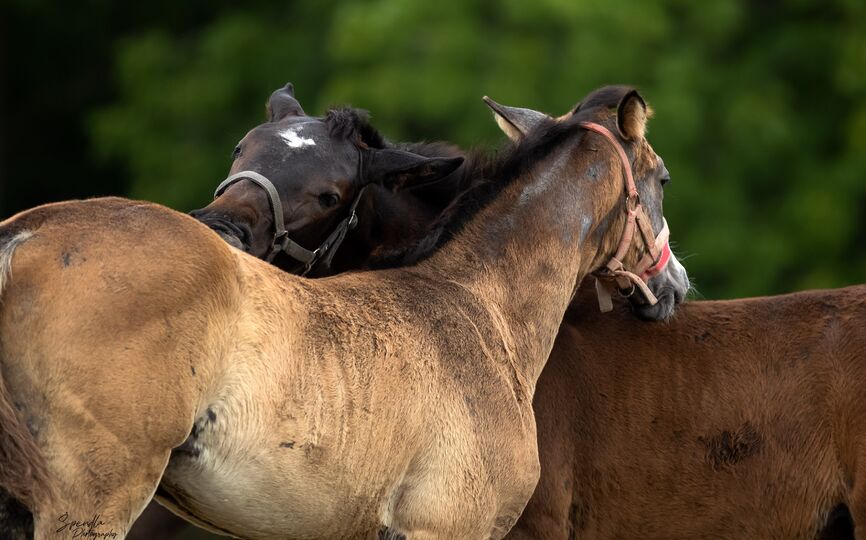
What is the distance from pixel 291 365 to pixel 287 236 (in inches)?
58.8

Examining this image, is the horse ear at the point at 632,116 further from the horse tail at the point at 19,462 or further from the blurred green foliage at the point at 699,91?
the blurred green foliage at the point at 699,91

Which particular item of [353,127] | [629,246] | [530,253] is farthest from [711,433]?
[353,127]

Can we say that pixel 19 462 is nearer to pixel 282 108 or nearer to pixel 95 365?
pixel 95 365

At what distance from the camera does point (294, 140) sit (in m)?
5.84

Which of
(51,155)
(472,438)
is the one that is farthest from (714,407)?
(51,155)

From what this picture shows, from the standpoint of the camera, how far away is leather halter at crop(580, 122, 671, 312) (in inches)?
219

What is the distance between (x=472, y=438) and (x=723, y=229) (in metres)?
8.96

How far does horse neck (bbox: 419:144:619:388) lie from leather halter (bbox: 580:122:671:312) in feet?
0.39

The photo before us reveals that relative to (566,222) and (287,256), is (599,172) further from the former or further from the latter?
(287,256)

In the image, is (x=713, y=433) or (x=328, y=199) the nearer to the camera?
(x=328, y=199)

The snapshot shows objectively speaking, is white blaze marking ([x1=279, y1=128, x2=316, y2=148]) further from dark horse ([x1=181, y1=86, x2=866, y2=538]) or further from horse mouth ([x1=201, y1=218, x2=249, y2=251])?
horse mouth ([x1=201, y1=218, x2=249, y2=251])

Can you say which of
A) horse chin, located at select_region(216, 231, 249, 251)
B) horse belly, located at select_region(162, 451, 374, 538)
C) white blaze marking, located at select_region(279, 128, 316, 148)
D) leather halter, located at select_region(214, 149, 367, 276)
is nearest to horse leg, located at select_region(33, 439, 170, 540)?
horse belly, located at select_region(162, 451, 374, 538)
